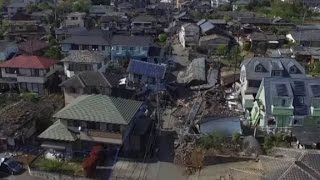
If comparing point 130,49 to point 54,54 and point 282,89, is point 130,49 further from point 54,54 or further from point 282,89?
point 282,89

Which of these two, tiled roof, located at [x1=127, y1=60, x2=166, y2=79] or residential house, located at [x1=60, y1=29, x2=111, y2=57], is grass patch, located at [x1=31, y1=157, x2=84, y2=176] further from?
residential house, located at [x1=60, y1=29, x2=111, y2=57]

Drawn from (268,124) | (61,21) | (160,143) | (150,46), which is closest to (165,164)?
(160,143)

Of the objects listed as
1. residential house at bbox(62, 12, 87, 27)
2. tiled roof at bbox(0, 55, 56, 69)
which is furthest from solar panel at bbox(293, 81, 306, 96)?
residential house at bbox(62, 12, 87, 27)

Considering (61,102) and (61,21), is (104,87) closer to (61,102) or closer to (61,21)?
(61,102)

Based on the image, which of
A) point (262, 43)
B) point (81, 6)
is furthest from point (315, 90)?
point (81, 6)

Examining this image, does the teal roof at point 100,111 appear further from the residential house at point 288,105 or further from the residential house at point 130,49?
the residential house at point 130,49
